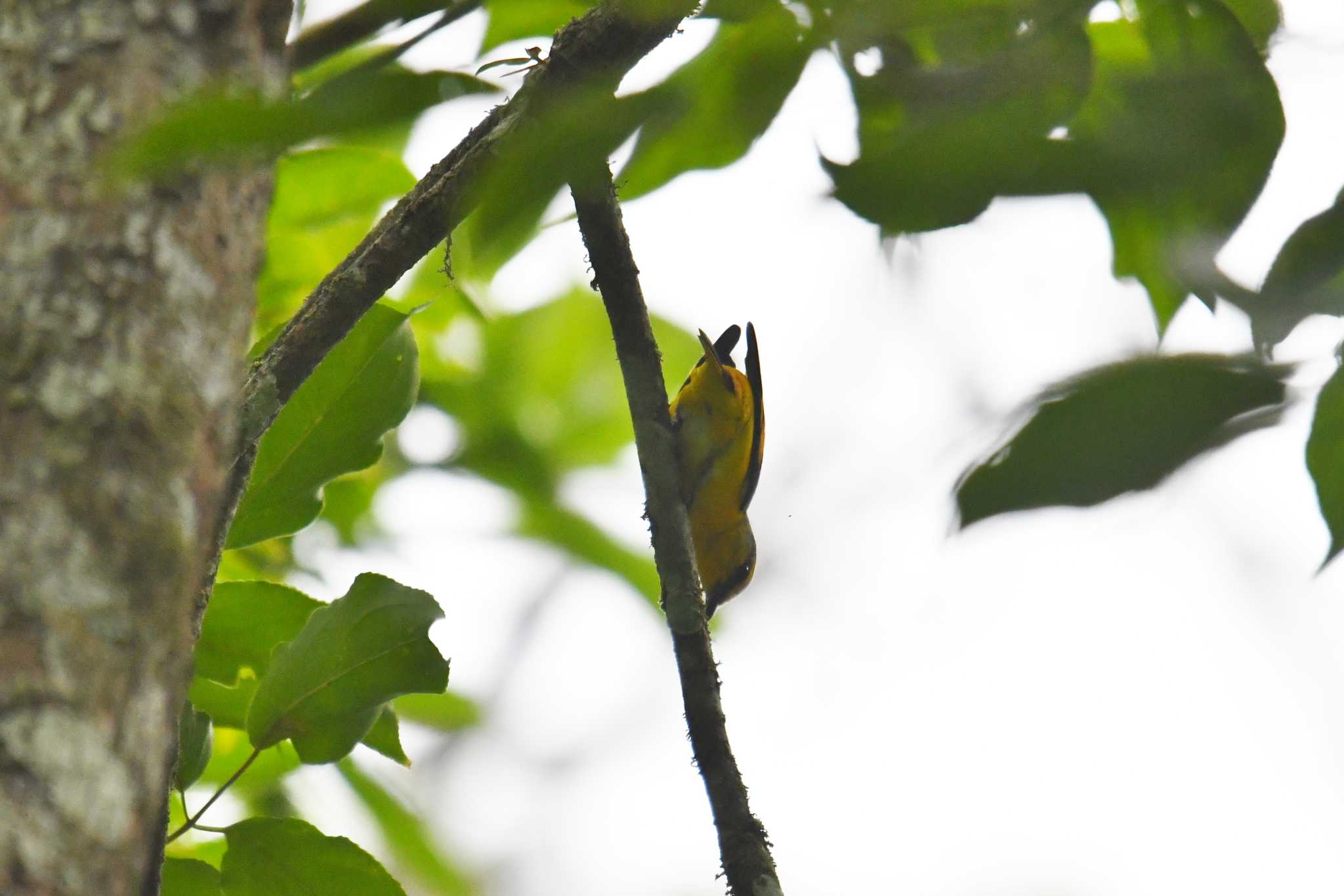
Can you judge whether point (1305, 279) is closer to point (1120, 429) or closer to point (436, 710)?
point (1120, 429)

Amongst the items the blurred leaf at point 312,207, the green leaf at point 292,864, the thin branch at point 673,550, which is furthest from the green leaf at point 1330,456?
the blurred leaf at point 312,207

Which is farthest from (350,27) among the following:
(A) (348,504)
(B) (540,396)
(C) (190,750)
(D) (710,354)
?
(D) (710,354)

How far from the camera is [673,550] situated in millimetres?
2348

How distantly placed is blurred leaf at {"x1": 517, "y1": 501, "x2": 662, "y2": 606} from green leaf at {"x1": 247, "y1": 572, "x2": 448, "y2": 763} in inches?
84.1

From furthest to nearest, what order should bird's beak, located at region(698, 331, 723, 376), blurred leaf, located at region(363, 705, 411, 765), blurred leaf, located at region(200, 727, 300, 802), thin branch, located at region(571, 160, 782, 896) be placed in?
bird's beak, located at region(698, 331, 723, 376) → blurred leaf, located at region(200, 727, 300, 802) → blurred leaf, located at region(363, 705, 411, 765) → thin branch, located at region(571, 160, 782, 896)

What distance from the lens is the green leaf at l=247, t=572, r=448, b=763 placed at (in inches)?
69.8

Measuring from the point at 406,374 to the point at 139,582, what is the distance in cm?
98

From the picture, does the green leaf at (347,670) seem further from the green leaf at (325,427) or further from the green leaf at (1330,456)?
the green leaf at (1330,456)

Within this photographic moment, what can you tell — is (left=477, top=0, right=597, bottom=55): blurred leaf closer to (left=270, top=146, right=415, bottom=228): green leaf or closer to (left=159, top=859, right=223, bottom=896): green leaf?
(left=159, top=859, right=223, bottom=896): green leaf

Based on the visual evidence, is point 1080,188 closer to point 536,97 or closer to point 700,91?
point 700,91

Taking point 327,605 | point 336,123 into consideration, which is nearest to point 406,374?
point 327,605

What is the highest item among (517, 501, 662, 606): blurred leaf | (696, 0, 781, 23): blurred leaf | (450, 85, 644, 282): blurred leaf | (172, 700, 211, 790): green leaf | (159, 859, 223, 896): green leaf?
(696, 0, 781, 23): blurred leaf

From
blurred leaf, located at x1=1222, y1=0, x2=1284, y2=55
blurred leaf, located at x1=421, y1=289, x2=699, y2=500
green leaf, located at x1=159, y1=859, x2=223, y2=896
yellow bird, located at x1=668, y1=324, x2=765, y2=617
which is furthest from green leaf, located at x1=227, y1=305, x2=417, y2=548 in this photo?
yellow bird, located at x1=668, y1=324, x2=765, y2=617

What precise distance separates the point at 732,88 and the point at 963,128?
0.62 feet
